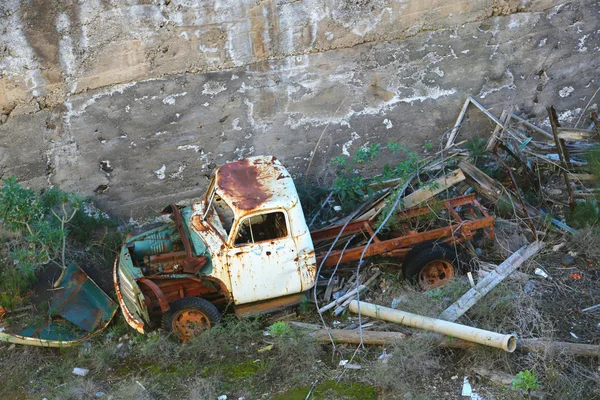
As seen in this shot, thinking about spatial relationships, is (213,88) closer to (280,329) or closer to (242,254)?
(242,254)

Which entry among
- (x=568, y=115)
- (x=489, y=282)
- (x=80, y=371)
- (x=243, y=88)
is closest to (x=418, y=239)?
(x=489, y=282)

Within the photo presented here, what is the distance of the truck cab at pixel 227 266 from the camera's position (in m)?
6.05

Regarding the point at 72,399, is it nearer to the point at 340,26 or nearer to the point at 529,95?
the point at 340,26

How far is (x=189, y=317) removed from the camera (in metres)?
6.10

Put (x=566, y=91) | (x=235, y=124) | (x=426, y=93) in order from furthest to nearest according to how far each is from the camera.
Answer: (x=566, y=91) < (x=426, y=93) < (x=235, y=124)

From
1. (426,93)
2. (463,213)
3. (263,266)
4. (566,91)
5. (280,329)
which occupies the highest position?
(426,93)

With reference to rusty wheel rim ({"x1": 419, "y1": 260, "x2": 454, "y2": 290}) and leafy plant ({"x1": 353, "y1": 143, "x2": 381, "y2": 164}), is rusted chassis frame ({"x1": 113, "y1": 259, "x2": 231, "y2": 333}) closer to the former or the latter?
rusty wheel rim ({"x1": 419, "y1": 260, "x2": 454, "y2": 290})

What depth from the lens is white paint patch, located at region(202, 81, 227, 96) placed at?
7398 mm

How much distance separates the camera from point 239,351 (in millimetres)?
5996

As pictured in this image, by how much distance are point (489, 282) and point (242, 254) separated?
2.49m

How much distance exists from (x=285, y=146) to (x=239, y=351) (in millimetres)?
2782

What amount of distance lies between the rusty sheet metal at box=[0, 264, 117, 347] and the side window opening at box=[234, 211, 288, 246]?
1.64 metres

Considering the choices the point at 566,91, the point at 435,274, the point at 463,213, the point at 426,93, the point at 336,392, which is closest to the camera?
the point at 336,392

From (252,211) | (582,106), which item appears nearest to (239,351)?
(252,211)
